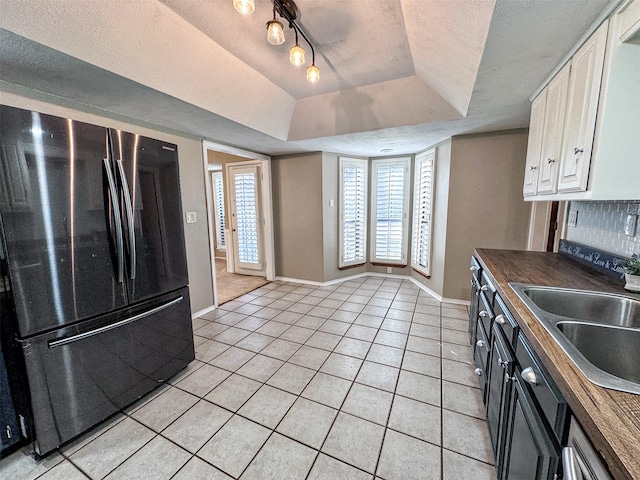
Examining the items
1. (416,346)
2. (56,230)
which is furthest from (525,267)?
(56,230)

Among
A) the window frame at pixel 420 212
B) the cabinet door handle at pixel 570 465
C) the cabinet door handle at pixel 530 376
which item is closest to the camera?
the cabinet door handle at pixel 570 465

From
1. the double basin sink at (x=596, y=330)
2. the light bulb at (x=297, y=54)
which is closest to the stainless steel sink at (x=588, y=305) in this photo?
the double basin sink at (x=596, y=330)

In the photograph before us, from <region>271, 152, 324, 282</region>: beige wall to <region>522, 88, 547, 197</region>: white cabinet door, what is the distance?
256cm

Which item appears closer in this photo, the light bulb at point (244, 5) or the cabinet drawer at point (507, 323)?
the cabinet drawer at point (507, 323)

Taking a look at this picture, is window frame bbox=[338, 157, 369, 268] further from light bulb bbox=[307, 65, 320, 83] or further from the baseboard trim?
light bulb bbox=[307, 65, 320, 83]

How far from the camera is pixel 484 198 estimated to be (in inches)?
122

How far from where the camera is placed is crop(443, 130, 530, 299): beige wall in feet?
9.66

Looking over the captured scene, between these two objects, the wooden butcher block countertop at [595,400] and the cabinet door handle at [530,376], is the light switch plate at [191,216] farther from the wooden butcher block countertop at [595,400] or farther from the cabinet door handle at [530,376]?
the cabinet door handle at [530,376]

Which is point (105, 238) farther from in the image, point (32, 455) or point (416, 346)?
point (416, 346)

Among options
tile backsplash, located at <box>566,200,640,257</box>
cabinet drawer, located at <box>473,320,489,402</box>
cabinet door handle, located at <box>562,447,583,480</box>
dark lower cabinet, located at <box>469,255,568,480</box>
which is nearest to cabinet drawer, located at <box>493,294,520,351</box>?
dark lower cabinet, located at <box>469,255,568,480</box>

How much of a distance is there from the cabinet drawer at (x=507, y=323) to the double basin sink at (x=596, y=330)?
3.4 inches

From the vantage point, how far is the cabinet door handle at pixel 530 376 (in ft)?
2.74

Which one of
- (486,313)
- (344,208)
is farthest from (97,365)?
(344,208)

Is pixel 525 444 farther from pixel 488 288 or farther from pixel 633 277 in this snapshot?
pixel 633 277
